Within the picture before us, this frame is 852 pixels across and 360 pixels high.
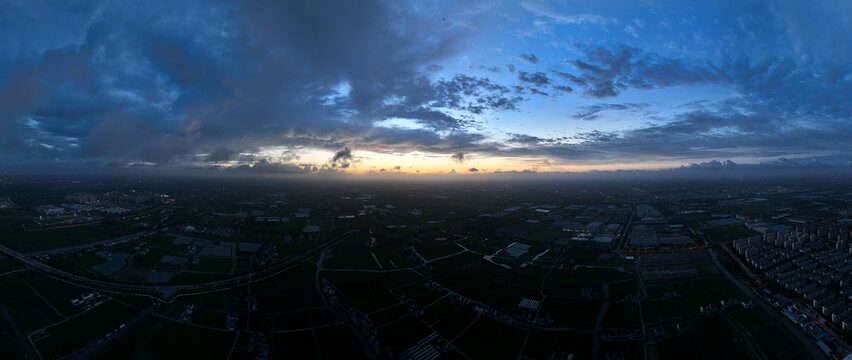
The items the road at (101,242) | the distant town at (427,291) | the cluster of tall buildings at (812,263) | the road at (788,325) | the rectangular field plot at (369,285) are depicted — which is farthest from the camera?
the road at (101,242)

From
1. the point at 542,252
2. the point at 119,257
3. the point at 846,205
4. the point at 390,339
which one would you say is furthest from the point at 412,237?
the point at 846,205

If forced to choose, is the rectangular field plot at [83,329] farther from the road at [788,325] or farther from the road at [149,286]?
the road at [788,325]

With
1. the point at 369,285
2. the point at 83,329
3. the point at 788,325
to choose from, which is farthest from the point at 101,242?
the point at 788,325

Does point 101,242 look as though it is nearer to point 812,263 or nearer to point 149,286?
point 149,286

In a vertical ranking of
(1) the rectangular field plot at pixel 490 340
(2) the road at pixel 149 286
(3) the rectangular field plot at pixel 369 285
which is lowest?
(1) the rectangular field plot at pixel 490 340

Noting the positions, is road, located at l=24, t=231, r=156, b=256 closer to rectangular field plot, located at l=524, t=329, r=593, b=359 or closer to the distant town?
the distant town

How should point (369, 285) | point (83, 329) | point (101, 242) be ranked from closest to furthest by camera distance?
point (83, 329) < point (369, 285) < point (101, 242)

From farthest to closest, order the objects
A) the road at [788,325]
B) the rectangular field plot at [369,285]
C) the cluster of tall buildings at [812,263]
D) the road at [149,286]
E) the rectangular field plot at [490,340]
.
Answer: the road at [149,286]
the rectangular field plot at [369,285]
the cluster of tall buildings at [812,263]
the rectangular field plot at [490,340]
the road at [788,325]

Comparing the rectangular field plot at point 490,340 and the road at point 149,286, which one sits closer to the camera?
the rectangular field plot at point 490,340

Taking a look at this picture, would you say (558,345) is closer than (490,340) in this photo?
Yes

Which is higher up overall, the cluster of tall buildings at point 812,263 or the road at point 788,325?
the cluster of tall buildings at point 812,263

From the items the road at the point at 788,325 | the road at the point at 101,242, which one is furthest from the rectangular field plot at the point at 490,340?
the road at the point at 101,242

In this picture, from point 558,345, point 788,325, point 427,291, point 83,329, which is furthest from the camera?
point 427,291
